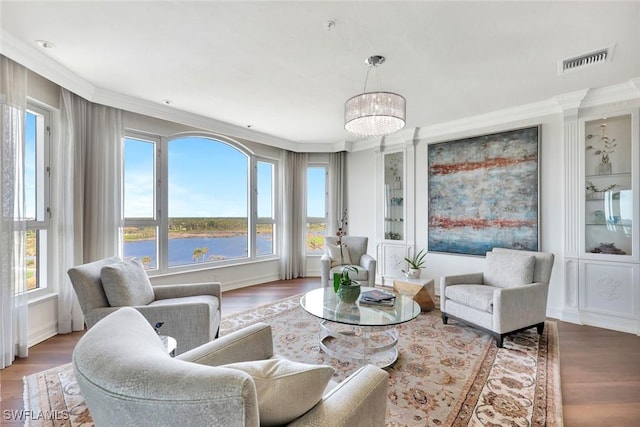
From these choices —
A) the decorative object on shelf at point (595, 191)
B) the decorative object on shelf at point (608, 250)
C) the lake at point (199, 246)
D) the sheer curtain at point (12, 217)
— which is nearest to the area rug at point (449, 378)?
the sheer curtain at point (12, 217)

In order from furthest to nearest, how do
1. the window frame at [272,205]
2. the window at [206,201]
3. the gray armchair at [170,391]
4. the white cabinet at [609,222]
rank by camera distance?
the window frame at [272,205] → the window at [206,201] → the white cabinet at [609,222] → the gray armchair at [170,391]

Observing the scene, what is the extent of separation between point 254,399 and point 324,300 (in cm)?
227

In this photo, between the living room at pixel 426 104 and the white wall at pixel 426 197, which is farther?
the white wall at pixel 426 197

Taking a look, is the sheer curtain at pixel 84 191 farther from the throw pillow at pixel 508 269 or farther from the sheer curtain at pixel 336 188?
the throw pillow at pixel 508 269

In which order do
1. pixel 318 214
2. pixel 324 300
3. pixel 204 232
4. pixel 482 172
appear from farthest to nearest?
pixel 318 214 < pixel 204 232 < pixel 482 172 < pixel 324 300

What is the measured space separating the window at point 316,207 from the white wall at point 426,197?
56 cm

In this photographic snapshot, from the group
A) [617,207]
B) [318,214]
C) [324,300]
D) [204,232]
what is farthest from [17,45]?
[617,207]

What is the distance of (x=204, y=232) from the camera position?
16.3ft

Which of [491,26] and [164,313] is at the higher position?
[491,26]

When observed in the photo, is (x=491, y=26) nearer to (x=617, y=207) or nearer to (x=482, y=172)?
(x=482, y=172)

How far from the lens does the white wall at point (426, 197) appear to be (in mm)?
3764

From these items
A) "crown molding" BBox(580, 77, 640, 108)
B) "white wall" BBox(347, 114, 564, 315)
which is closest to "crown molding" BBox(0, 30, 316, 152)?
"white wall" BBox(347, 114, 564, 315)

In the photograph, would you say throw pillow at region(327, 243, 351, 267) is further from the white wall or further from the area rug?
the area rug

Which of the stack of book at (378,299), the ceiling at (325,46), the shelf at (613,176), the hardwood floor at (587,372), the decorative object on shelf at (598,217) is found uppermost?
the ceiling at (325,46)
